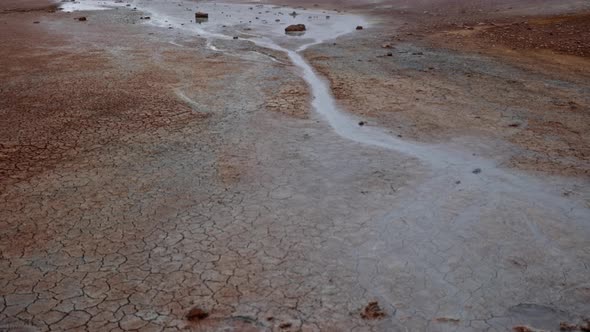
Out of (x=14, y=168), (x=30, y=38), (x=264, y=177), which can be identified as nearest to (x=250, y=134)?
(x=264, y=177)

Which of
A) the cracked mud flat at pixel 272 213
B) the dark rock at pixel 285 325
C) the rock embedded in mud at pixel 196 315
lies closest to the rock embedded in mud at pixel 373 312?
the cracked mud flat at pixel 272 213

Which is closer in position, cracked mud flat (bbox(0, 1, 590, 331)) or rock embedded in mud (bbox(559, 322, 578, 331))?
rock embedded in mud (bbox(559, 322, 578, 331))

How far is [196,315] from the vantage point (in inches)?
130

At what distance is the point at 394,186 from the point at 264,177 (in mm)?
1355

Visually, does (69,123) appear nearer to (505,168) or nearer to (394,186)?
(394,186)

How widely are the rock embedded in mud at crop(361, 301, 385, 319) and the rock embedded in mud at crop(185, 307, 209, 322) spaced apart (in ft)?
3.43

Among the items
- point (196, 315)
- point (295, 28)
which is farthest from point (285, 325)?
point (295, 28)

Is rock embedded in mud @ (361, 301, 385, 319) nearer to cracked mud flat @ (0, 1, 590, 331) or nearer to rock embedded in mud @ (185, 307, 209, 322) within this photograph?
cracked mud flat @ (0, 1, 590, 331)

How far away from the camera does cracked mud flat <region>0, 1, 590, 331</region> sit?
343 cm

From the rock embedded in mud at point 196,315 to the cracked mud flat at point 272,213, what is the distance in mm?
39

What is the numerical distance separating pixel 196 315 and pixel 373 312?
3.84 ft

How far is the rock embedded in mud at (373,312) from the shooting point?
332cm

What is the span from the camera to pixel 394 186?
5141 millimetres

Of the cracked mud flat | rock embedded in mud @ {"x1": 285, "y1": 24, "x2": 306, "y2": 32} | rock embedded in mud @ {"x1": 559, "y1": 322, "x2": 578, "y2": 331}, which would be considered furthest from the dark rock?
rock embedded in mud @ {"x1": 285, "y1": 24, "x2": 306, "y2": 32}
